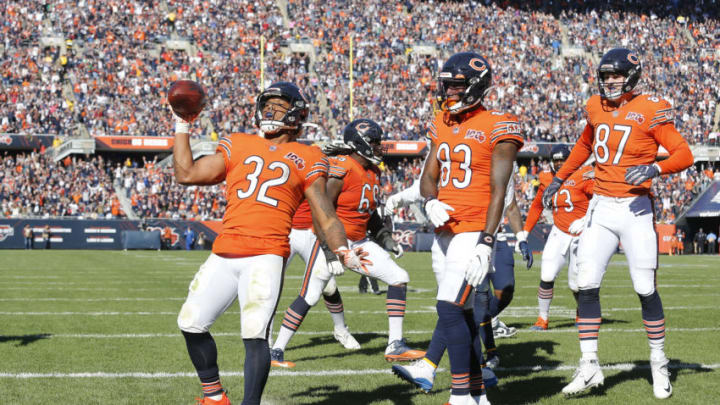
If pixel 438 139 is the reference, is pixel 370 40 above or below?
above

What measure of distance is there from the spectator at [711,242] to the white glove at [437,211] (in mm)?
31828

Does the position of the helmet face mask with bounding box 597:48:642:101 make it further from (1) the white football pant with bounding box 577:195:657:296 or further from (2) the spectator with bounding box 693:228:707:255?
(2) the spectator with bounding box 693:228:707:255

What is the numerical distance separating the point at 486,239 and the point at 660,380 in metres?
1.93

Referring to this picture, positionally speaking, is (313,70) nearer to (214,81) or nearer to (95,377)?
(214,81)

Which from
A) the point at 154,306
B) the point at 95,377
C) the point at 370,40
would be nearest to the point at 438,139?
the point at 95,377

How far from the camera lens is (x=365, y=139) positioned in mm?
7602

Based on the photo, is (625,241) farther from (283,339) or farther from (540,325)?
(540,325)

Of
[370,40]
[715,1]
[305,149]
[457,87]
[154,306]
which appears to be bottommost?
[154,306]

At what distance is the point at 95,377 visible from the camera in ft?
19.8

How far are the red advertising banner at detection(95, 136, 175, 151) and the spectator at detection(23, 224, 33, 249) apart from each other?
604cm

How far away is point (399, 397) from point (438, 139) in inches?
72.4

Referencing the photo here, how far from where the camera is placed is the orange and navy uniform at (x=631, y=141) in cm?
573

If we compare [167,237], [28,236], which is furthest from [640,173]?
[28,236]

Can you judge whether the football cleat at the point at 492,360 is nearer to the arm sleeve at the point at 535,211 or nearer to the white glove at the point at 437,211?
the arm sleeve at the point at 535,211
